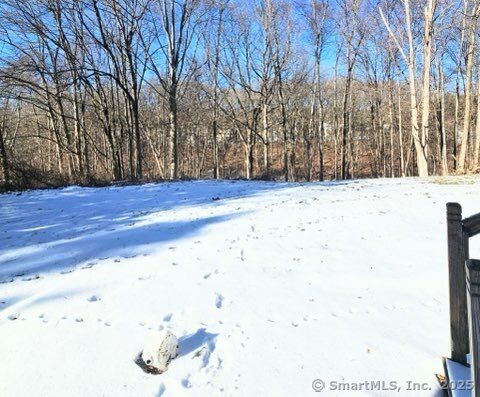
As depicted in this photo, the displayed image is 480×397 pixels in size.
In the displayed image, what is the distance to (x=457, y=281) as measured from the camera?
2418mm

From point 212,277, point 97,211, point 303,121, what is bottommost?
point 212,277

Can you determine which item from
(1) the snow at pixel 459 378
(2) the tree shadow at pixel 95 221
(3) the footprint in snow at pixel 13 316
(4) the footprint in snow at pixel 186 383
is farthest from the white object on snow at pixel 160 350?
(2) the tree shadow at pixel 95 221

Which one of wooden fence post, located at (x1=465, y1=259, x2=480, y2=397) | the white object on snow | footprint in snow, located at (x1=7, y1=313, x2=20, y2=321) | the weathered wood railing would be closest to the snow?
the weathered wood railing

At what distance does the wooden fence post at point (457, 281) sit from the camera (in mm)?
2330

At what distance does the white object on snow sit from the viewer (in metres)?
2.65

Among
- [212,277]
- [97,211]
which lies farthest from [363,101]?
[212,277]

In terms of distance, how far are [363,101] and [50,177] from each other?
30.9 metres

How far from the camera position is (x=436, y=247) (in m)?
5.29

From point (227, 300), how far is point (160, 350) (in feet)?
3.59

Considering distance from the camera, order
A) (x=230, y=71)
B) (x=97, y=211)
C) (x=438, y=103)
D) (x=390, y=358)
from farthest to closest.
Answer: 1. (x=438, y=103)
2. (x=230, y=71)
3. (x=97, y=211)
4. (x=390, y=358)

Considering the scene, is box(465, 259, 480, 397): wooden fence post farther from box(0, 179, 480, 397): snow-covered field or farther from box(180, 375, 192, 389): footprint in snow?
box(180, 375, 192, 389): footprint in snow

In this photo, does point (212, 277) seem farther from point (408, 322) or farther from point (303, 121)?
point (303, 121)

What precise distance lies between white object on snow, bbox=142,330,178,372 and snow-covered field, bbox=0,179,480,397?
0.07 m

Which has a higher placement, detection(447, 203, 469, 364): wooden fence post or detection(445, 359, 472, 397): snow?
detection(447, 203, 469, 364): wooden fence post
